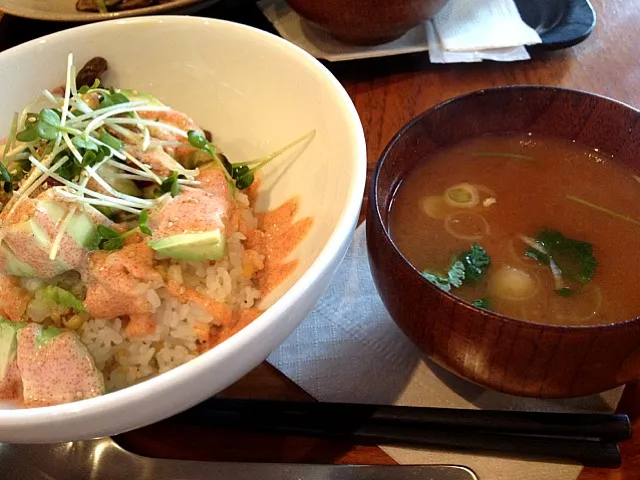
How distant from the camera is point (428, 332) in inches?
35.9

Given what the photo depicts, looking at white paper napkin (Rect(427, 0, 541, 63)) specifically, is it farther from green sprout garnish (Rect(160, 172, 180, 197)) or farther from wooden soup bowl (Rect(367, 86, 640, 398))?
green sprout garnish (Rect(160, 172, 180, 197))

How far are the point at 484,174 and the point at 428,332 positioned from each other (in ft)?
1.29

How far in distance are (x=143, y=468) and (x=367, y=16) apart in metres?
1.24

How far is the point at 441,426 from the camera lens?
97 cm

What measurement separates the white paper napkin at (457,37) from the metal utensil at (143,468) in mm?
1202

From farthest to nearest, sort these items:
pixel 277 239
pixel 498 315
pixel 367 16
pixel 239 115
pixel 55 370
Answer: pixel 367 16, pixel 239 115, pixel 277 239, pixel 55 370, pixel 498 315

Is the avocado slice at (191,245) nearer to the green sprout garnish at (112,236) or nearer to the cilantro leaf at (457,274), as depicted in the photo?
the green sprout garnish at (112,236)

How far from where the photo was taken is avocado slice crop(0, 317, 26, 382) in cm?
96

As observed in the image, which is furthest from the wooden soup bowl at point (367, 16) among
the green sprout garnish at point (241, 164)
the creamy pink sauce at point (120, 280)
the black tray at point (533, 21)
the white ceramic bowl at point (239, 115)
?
the creamy pink sauce at point (120, 280)

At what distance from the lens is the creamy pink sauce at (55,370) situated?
36.3 inches

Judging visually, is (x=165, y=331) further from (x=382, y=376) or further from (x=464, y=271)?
(x=464, y=271)

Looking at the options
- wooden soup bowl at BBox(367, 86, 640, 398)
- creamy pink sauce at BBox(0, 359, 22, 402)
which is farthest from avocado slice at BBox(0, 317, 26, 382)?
wooden soup bowl at BBox(367, 86, 640, 398)

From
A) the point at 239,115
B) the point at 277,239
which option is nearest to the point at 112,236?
the point at 277,239

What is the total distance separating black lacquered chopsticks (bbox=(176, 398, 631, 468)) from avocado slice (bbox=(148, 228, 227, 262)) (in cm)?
24
